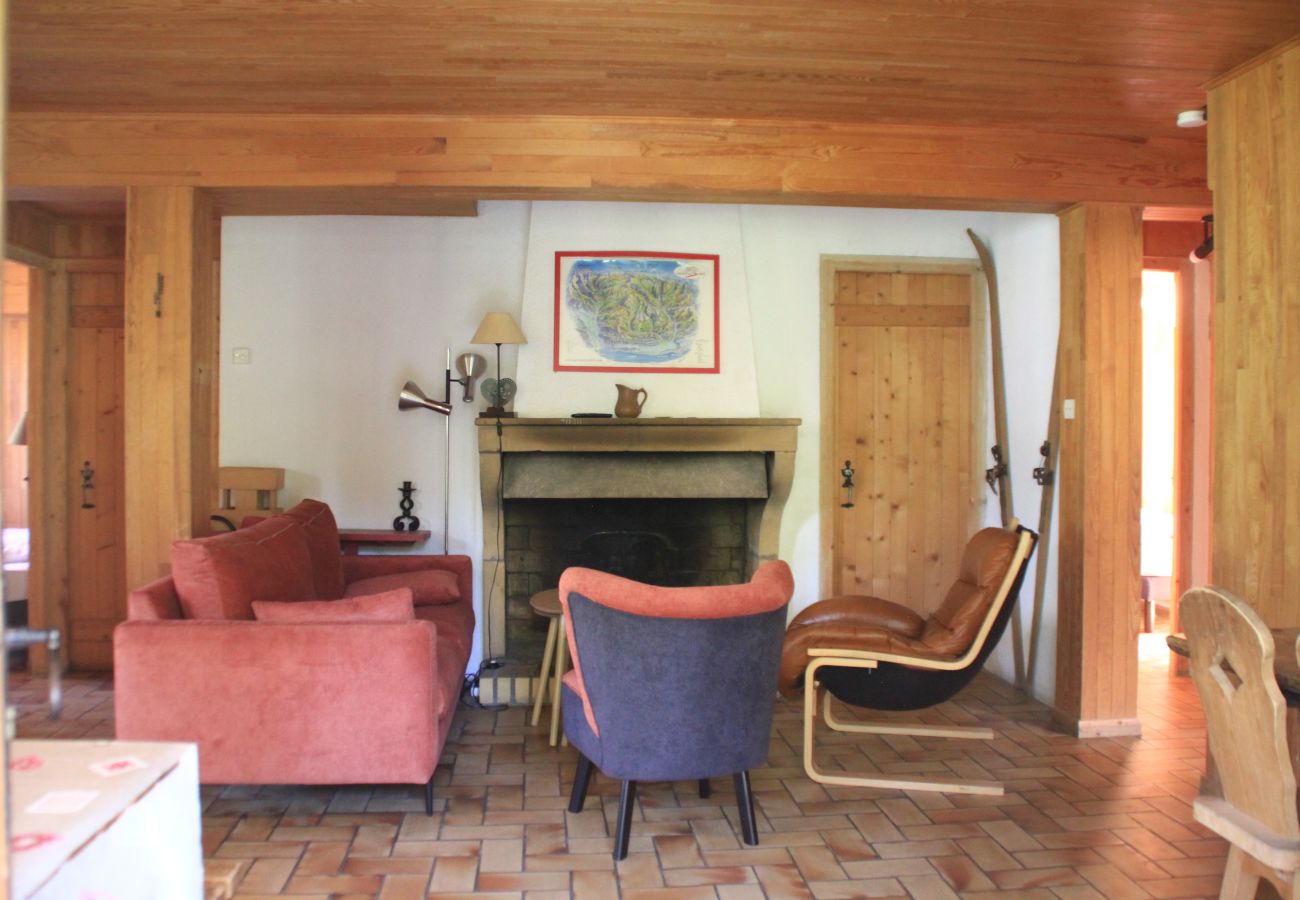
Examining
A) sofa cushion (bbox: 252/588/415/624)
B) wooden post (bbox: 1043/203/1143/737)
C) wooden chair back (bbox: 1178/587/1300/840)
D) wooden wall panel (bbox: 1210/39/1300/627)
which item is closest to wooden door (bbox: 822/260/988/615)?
wooden post (bbox: 1043/203/1143/737)

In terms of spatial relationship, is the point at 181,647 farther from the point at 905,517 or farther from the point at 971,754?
the point at 905,517

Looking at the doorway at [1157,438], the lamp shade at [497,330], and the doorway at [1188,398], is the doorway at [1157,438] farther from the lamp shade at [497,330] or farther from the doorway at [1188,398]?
the lamp shade at [497,330]

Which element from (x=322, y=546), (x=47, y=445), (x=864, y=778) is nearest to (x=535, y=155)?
(x=322, y=546)

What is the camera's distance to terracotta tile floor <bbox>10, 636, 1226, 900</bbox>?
250cm

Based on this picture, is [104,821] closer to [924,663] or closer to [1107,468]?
[924,663]

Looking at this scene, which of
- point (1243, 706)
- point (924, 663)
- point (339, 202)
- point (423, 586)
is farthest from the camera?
point (339, 202)

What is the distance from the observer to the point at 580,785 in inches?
A: 116

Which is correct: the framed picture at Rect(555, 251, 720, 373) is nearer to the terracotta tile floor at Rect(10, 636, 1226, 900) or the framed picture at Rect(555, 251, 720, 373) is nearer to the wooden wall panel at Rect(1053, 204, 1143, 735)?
the wooden wall panel at Rect(1053, 204, 1143, 735)

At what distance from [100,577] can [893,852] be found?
412cm

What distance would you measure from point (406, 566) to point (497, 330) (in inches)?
46.2

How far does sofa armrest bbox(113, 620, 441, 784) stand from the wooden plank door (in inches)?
91.1

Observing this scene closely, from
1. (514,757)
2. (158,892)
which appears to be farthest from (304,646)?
(158,892)

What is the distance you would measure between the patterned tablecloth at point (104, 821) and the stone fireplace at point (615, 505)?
9.09ft

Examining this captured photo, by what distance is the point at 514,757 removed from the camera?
349cm
